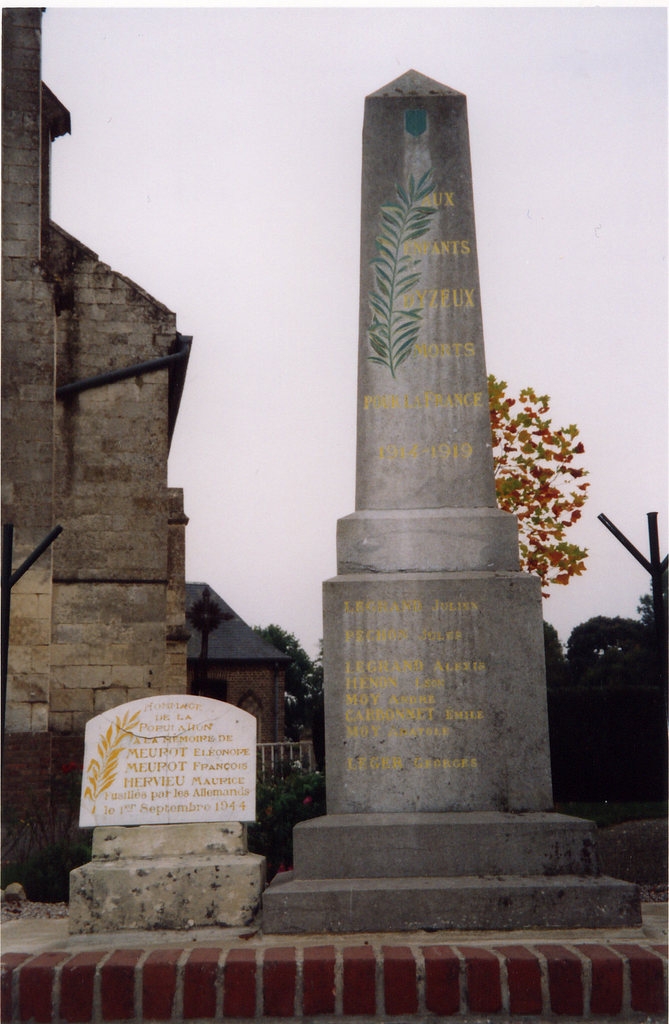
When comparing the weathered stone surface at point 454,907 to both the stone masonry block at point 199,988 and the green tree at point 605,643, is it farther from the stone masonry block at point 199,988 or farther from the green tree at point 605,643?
the green tree at point 605,643

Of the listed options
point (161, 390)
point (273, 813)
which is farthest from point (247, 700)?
point (273, 813)

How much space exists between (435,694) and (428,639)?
0.96 feet

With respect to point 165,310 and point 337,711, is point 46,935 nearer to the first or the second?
point 337,711

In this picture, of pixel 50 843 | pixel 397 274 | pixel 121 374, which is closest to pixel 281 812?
pixel 50 843

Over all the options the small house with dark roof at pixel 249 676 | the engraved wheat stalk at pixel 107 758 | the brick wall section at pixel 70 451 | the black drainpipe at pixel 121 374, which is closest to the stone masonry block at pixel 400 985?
the engraved wheat stalk at pixel 107 758

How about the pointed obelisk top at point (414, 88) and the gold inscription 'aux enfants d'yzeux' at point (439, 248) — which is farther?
the pointed obelisk top at point (414, 88)

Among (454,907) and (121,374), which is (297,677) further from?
(454,907)

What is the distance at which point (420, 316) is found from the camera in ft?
19.5

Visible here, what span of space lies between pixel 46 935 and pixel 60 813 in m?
6.55

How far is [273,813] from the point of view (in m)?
8.48

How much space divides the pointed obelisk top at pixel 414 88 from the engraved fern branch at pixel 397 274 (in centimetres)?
54

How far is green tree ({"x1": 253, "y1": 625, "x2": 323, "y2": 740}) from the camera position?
242 feet

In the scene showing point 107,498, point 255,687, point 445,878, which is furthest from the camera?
point 255,687

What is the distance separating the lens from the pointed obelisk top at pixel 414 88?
620cm
